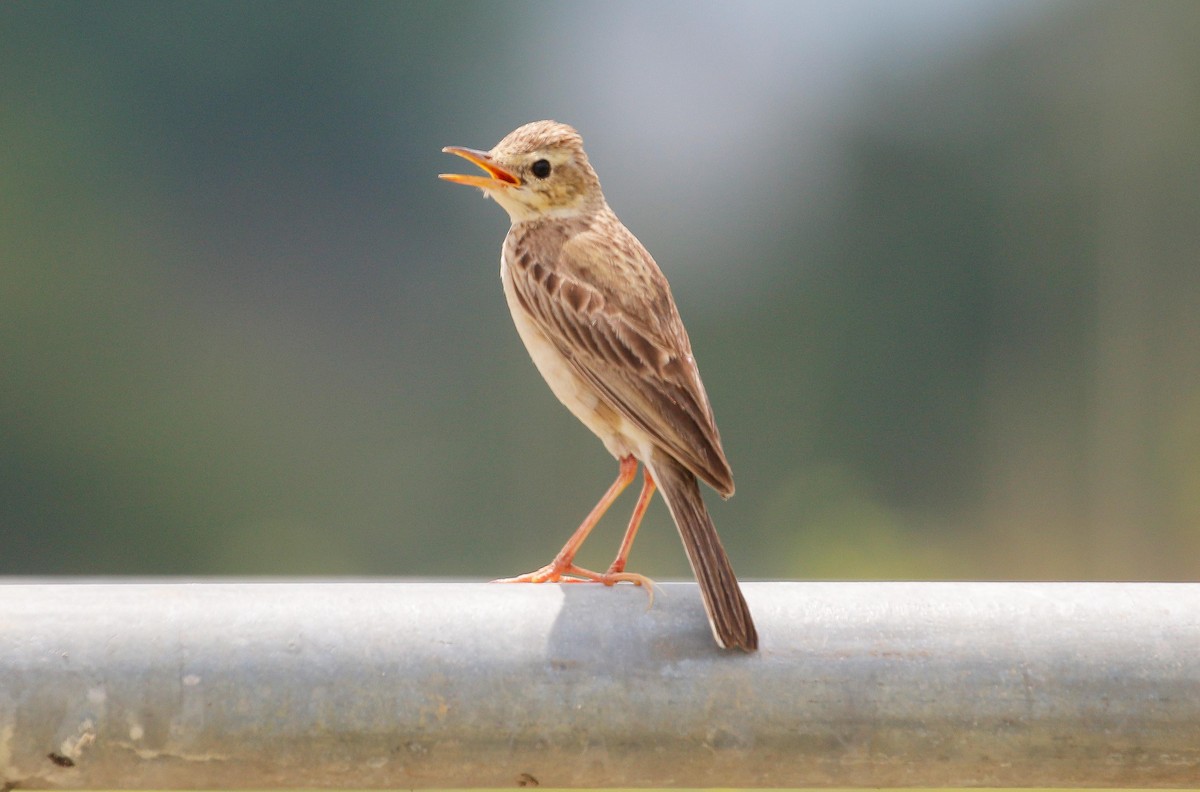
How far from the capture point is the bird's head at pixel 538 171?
14.7 ft

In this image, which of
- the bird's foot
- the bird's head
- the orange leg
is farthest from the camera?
the bird's head

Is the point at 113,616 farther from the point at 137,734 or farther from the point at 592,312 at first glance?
the point at 592,312

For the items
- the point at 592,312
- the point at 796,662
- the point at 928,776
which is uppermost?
the point at 592,312

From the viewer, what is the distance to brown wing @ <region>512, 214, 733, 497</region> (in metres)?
3.64

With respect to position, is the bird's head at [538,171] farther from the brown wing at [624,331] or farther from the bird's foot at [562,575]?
the bird's foot at [562,575]

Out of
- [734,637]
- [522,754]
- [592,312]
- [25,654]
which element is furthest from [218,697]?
[592,312]

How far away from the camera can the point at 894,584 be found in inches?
98.7

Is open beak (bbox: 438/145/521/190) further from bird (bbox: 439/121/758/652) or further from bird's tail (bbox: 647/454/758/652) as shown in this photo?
bird's tail (bbox: 647/454/758/652)

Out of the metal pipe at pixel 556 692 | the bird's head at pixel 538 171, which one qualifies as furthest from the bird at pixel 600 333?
the metal pipe at pixel 556 692

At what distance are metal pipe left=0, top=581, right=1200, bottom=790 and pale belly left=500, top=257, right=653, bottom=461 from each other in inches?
60.3

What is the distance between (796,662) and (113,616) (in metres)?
1.02

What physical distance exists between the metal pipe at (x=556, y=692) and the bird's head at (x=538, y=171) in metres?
2.23

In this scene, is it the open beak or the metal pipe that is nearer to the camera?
the metal pipe

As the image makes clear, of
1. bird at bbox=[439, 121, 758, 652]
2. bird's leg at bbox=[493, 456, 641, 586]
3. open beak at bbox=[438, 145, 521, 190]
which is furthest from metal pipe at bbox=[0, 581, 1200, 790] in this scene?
open beak at bbox=[438, 145, 521, 190]
